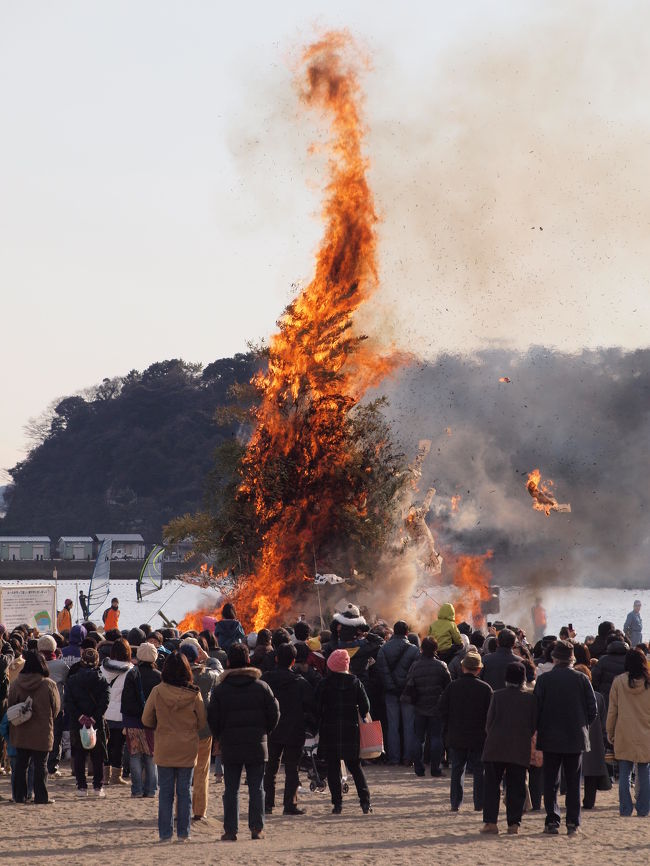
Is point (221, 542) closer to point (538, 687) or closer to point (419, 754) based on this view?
point (419, 754)

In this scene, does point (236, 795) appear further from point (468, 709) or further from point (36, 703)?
point (36, 703)

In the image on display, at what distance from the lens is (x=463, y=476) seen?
74.0 meters

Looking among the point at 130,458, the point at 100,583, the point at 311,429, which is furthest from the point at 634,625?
the point at 130,458

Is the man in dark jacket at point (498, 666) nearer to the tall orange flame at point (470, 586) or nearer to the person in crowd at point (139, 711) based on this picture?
the person in crowd at point (139, 711)

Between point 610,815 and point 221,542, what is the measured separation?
20123mm

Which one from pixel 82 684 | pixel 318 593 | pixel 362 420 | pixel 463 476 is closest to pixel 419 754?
pixel 82 684

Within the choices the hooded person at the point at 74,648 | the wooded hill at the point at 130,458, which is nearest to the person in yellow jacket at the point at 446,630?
the hooded person at the point at 74,648

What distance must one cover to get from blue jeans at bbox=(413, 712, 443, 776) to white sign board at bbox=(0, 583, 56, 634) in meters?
10.0

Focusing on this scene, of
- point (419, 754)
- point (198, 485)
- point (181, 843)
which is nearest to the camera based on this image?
point (181, 843)

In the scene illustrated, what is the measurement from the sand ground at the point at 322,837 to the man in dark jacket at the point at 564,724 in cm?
33

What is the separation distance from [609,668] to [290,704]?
4.26 meters

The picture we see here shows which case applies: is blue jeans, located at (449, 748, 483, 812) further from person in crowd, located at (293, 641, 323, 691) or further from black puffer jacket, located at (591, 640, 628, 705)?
black puffer jacket, located at (591, 640, 628, 705)

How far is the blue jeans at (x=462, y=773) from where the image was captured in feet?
47.2

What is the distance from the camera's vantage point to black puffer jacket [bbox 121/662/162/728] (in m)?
15.0
